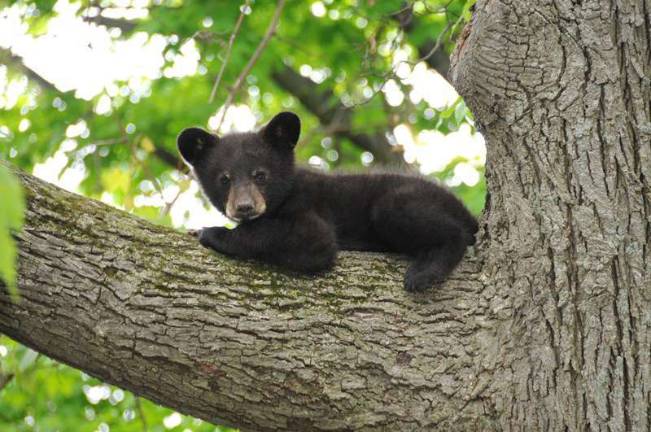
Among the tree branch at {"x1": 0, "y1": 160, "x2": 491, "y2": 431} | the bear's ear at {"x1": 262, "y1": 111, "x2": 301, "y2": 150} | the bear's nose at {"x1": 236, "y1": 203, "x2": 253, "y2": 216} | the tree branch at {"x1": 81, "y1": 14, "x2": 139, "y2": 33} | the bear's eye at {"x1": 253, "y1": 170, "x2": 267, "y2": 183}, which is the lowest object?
the tree branch at {"x1": 0, "y1": 160, "x2": 491, "y2": 431}

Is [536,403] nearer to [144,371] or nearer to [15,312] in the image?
[144,371]

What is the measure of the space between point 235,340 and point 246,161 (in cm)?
202

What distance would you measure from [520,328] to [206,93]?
8.15 meters

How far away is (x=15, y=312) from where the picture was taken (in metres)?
4.17

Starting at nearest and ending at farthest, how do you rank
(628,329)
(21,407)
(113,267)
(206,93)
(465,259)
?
(628,329) < (113,267) < (465,259) < (21,407) < (206,93)

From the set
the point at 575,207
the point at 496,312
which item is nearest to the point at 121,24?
the point at 496,312

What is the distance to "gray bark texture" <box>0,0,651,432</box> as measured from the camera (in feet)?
13.1

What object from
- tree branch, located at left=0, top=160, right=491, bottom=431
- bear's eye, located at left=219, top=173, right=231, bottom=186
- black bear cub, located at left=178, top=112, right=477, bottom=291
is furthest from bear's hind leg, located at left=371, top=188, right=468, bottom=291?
bear's eye, located at left=219, top=173, right=231, bottom=186

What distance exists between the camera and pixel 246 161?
19.3ft

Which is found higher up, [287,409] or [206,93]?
[206,93]

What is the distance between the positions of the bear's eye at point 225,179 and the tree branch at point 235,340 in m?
1.57

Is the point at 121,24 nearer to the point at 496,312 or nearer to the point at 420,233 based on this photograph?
the point at 420,233

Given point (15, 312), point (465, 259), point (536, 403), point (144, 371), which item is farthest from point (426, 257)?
point (15, 312)

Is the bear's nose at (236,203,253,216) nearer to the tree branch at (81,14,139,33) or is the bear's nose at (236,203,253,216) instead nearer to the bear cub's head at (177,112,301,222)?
the bear cub's head at (177,112,301,222)
